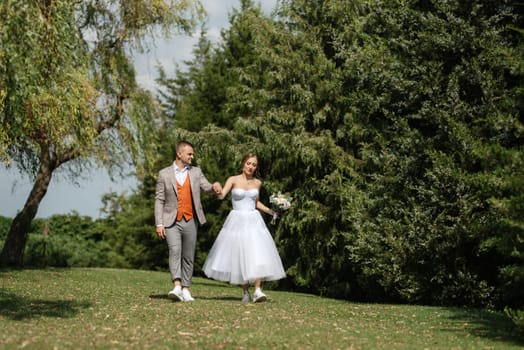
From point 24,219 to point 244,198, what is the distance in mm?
10205

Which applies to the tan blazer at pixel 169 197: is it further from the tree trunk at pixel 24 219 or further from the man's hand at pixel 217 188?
the tree trunk at pixel 24 219

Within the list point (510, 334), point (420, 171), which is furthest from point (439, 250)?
point (510, 334)

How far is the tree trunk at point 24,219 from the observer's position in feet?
64.2

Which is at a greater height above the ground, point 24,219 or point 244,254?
point 24,219

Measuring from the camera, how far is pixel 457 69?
41.6ft

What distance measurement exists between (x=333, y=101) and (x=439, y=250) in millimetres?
8205

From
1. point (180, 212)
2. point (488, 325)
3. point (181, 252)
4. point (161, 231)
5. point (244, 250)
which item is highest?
point (180, 212)

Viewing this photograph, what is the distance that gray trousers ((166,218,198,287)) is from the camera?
1095cm

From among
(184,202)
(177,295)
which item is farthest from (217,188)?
(177,295)

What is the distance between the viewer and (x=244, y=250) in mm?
11266

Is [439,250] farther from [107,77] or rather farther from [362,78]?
[107,77]

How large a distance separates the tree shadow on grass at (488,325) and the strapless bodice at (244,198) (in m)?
3.45

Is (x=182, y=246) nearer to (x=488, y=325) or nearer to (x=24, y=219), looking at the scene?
(x=488, y=325)

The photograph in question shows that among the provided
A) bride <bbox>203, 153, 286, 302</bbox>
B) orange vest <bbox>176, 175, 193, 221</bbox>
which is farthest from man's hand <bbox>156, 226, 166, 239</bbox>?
bride <bbox>203, 153, 286, 302</bbox>
